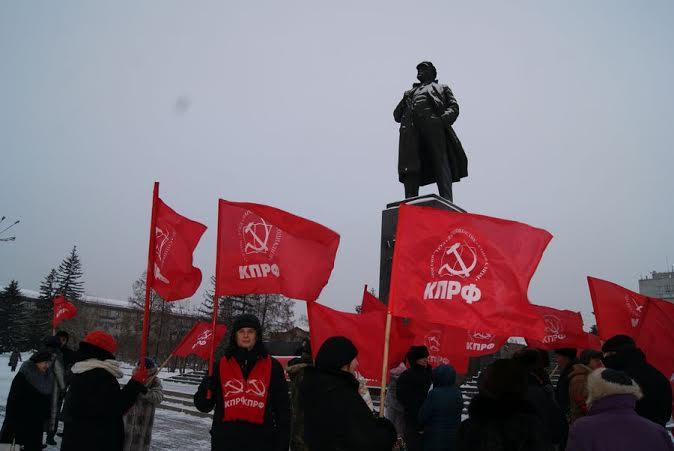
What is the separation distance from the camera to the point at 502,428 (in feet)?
9.47

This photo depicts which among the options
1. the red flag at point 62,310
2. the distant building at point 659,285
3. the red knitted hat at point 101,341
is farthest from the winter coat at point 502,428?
the distant building at point 659,285

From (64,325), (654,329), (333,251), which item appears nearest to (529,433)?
(333,251)

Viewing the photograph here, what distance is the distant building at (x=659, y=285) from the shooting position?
321 ft

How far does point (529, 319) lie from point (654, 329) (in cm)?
281

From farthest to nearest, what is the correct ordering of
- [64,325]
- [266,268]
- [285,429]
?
[64,325] < [266,268] < [285,429]

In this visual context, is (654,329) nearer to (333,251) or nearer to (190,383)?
(333,251)

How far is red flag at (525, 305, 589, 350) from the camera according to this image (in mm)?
8062

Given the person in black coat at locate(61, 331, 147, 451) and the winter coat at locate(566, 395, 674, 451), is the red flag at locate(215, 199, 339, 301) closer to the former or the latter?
the person in black coat at locate(61, 331, 147, 451)

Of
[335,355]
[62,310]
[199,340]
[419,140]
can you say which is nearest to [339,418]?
[335,355]

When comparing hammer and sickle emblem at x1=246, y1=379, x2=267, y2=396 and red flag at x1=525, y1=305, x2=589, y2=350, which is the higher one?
red flag at x1=525, y1=305, x2=589, y2=350

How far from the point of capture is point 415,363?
6.35m

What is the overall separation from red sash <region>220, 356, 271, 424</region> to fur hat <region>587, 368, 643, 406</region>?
7.65ft

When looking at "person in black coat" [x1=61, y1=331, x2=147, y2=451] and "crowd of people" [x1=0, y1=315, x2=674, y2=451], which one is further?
"person in black coat" [x1=61, y1=331, x2=147, y2=451]

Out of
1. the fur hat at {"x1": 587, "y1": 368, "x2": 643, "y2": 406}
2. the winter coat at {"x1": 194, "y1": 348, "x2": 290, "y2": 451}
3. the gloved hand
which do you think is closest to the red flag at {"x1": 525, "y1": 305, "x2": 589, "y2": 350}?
the fur hat at {"x1": 587, "y1": 368, "x2": 643, "y2": 406}
